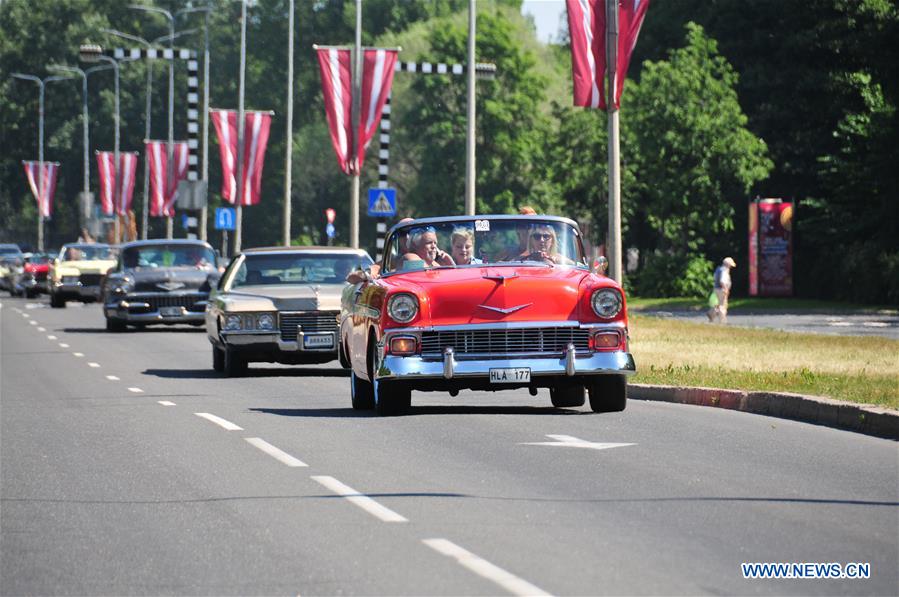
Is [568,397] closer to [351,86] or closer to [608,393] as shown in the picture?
[608,393]

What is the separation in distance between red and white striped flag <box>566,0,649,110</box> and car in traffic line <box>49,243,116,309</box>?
29458mm

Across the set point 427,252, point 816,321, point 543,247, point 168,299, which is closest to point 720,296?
point 816,321

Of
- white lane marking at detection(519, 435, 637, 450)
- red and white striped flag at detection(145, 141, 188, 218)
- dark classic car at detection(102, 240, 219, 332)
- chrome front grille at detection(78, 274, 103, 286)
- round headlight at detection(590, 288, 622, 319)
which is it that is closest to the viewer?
white lane marking at detection(519, 435, 637, 450)

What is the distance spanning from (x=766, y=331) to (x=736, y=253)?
107ft

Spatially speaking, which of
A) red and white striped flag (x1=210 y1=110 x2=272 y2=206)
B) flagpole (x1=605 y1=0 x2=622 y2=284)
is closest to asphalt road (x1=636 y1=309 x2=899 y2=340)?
flagpole (x1=605 y1=0 x2=622 y2=284)

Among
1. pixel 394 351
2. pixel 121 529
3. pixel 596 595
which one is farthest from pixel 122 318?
pixel 596 595

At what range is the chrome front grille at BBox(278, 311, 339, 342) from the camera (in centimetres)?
2391

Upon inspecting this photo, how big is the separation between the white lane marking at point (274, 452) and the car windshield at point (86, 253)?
4108 cm

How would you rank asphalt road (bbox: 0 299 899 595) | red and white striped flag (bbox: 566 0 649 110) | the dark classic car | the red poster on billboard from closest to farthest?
asphalt road (bbox: 0 299 899 595) < red and white striped flag (bbox: 566 0 649 110) < the dark classic car < the red poster on billboard

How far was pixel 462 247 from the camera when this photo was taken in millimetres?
17859

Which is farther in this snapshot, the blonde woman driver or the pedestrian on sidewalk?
the pedestrian on sidewalk

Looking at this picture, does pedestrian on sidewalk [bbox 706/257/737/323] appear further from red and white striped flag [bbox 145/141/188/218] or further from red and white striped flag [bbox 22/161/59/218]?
red and white striped flag [bbox 22/161/59/218]

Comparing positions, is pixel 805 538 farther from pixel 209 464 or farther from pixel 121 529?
pixel 209 464

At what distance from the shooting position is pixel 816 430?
16.3 m
